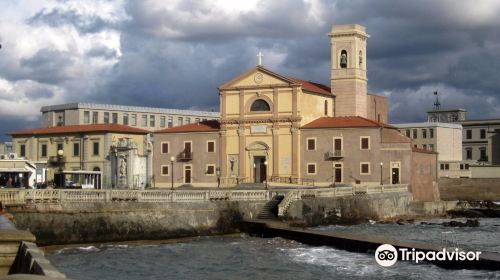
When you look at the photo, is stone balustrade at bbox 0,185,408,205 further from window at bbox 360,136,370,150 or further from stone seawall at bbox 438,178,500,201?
stone seawall at bbox 438,178,500,201

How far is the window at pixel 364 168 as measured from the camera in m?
69.7

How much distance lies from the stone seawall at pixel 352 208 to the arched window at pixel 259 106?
1555cm

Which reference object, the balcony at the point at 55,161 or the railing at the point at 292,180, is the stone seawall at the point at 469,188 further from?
the balcony at the point at 55,161

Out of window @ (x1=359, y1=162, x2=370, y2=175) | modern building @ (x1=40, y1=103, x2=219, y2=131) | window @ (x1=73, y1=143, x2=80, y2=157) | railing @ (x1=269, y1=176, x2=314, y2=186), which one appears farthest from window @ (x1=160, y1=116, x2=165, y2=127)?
window @ (x1=359, y1=162, x2=370, y2=175)

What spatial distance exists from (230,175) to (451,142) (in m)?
50.9

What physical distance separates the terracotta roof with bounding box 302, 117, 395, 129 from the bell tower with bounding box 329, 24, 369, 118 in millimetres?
5330

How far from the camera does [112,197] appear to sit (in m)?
42.8

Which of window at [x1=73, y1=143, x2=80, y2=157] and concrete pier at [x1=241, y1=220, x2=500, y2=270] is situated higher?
window at [x1=73, y1=143, x2=80, y2=157]

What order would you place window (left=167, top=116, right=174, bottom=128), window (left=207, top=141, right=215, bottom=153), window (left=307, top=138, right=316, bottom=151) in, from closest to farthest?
1. window (left=307, top=138, right=316, bottom=151)
2. window (left=207, top=141, right=215, bottom=153)
3. window (left=167, top=116, right=174, bottom=128)

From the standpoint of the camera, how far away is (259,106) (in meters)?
73.8

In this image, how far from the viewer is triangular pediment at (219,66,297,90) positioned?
72.8m

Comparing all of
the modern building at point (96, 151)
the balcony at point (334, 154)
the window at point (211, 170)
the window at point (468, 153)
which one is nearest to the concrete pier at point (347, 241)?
the balcony at point (334, 154)

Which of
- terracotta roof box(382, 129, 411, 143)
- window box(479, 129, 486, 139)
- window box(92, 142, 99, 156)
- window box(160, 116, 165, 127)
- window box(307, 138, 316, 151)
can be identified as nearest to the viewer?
terracotta roof box(382, 129, 411, 143)

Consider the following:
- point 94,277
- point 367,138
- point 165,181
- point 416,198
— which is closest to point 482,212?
point 416,198
